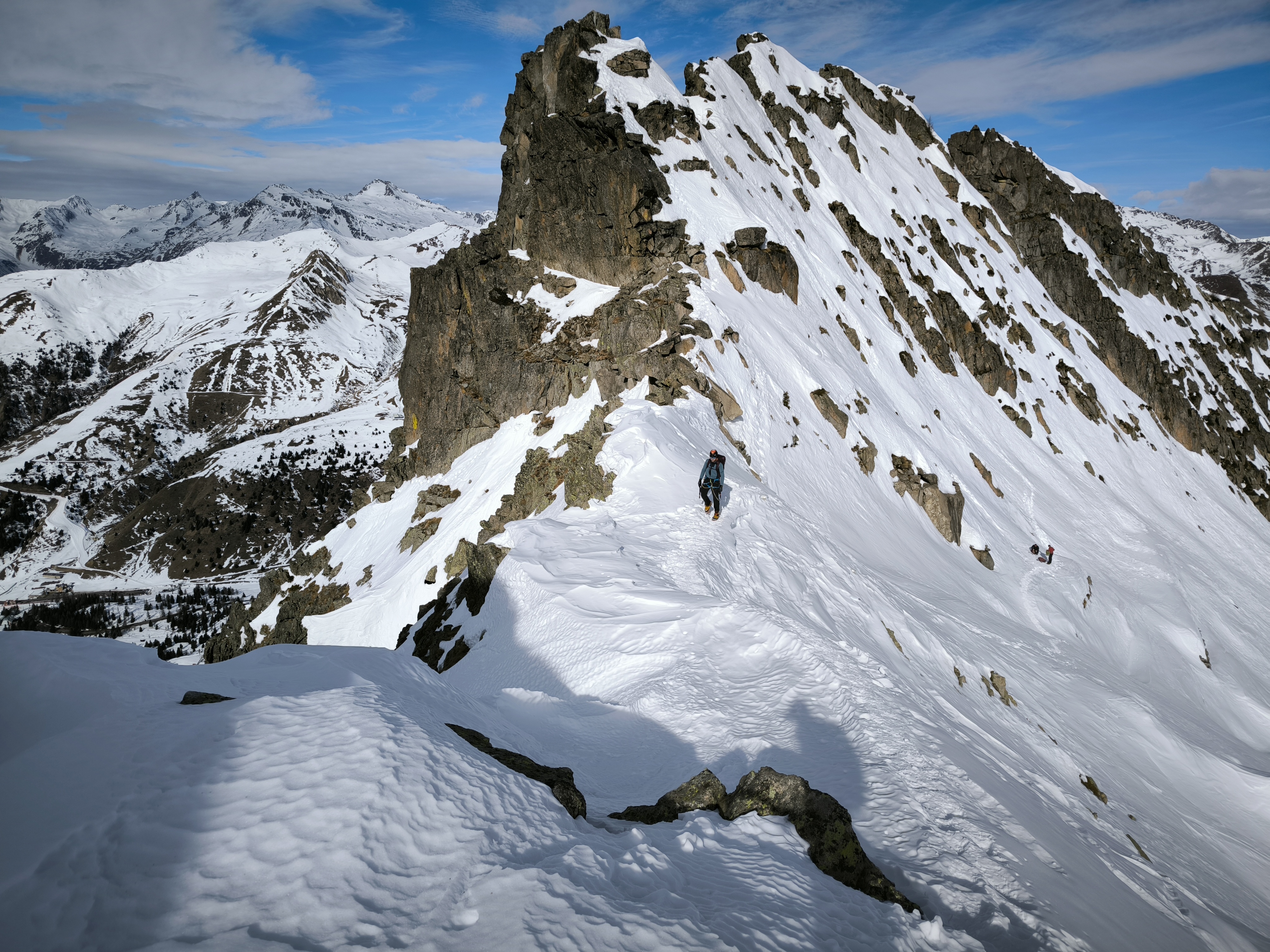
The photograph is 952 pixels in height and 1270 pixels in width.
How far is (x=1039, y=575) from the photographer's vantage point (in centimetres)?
3619

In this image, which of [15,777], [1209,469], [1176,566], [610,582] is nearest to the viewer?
[15,777]

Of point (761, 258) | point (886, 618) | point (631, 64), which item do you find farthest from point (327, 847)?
point (631, 64)

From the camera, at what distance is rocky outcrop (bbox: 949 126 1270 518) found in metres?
71.3

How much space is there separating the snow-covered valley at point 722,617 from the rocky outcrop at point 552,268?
0.34 m

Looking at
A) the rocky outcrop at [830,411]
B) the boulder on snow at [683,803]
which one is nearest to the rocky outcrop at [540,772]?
the boulder on snow at [683,803]

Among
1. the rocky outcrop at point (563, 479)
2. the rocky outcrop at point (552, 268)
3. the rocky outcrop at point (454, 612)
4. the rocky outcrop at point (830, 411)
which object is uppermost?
the rocky outcrop at point (552, 268)

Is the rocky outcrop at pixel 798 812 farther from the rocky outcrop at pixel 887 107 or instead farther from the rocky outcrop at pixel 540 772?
the rocky outcrop at pixel 887 107

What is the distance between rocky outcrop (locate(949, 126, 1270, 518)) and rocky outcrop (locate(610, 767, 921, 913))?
85.2 m

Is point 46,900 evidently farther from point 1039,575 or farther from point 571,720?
point 1039,575

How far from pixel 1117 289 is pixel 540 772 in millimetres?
100519

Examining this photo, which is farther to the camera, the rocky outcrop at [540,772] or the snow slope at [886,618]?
the snow slope at [886,618]

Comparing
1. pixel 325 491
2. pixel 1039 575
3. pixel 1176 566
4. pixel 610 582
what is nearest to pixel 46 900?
pixel 610 582

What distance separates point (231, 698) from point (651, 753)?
5.92 m

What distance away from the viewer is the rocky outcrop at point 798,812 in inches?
249
